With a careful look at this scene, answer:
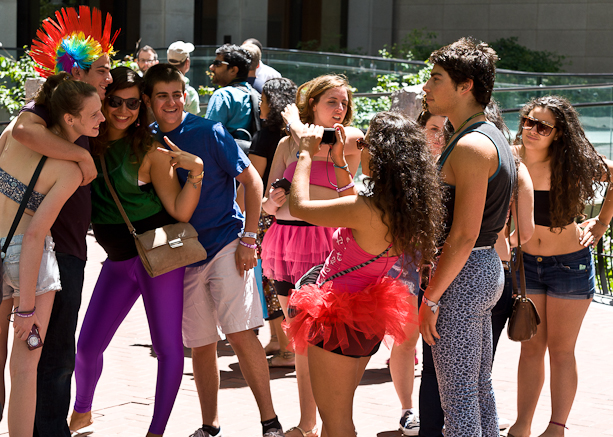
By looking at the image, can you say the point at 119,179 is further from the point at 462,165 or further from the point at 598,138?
the point at 598,138

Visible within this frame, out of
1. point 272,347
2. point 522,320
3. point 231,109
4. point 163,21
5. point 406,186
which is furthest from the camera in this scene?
point 163,21

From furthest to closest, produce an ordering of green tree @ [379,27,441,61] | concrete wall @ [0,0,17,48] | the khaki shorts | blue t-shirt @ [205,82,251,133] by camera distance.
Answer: green tree @ [379,27,441,61] < concrete wall @ [0,0,17,48] < blue t-shirt @ [205,82,251,133] < the khaki shorts

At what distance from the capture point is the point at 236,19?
21.8 m

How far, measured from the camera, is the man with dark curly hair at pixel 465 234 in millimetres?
3207

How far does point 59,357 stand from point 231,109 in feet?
10.6

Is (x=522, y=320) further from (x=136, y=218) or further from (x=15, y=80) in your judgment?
(x=15, y=80)

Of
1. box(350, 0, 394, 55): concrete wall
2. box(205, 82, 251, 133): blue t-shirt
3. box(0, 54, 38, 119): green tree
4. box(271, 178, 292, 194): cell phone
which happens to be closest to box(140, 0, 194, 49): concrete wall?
box(350, 0, 394, 55): concrete wall

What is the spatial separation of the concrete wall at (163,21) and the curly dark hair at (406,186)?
1749cm

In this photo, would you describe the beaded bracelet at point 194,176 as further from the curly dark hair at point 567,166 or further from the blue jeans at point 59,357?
the curly dark hair at point 567,166

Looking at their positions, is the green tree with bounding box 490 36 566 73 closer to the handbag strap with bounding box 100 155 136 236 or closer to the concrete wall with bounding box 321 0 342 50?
the concrete wall with bounding box 321 0 342 50

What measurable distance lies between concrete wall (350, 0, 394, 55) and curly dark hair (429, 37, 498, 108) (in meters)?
22.6

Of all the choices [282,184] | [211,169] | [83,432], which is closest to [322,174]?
[282,184]

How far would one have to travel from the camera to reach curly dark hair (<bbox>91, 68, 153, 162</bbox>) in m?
3.97

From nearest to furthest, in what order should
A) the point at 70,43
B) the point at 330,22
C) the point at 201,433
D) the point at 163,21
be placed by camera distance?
the point at 70,43, the point at 201,433, the point at 163,21, the point at 330,22
